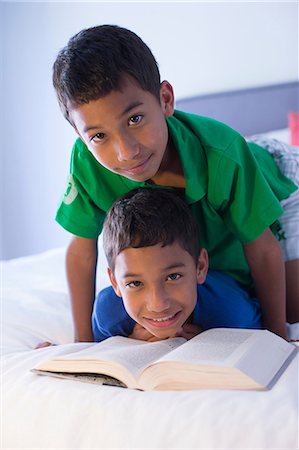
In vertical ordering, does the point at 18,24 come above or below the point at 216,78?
above

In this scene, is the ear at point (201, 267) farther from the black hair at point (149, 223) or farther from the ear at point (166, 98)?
the ear at point (166, 98)

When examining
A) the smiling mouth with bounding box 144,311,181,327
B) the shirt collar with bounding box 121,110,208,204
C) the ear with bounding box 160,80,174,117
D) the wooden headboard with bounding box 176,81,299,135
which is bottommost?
the wooden headboard with bounding box 176,81,299,135

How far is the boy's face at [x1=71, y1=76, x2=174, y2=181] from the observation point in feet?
3.41

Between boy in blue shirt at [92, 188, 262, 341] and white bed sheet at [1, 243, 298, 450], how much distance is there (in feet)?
0.53

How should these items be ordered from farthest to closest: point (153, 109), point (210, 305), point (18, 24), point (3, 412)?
point (18, 24) → point (210, 305) → point (153, 109) → point (3, 412)

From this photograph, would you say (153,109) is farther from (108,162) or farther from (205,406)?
(205,406)

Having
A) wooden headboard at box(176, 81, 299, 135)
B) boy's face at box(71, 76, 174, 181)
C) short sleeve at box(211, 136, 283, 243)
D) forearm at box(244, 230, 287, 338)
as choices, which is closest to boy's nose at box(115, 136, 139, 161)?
boy's face at box(71, 76, 174, 181)

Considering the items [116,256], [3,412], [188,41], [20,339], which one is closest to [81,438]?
[3,412]

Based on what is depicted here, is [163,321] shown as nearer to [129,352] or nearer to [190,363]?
[129,352]

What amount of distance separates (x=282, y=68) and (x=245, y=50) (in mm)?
173

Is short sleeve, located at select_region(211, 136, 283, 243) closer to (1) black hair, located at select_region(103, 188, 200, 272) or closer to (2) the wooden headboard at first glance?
(1) black hair, located at select_region(103, 188, 200, 272)

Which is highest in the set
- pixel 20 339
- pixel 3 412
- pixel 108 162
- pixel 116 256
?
pixel 108 162

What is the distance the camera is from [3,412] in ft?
3.02

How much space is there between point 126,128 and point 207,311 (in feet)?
1.27
